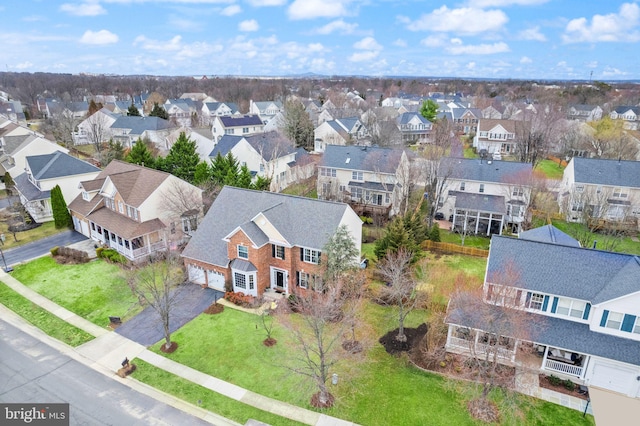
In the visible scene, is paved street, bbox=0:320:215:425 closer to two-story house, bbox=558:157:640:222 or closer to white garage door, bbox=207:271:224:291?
white garage door, bbox=207:271:224:291

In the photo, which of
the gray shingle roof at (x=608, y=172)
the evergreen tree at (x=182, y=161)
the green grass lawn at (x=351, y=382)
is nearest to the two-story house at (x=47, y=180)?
the evergreen tree at (x=182, y=161)

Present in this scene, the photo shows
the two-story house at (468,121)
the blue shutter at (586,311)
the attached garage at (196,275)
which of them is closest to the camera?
the blue shutter at (586,311)

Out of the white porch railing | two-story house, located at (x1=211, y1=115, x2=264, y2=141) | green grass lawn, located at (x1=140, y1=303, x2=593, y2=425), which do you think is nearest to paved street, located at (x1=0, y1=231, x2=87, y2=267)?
green grass lawn, located at (x1=140, y1=303, x2=593, y2=425)

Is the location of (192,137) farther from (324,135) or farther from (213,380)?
(213,380)

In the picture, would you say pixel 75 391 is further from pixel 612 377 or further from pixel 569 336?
pixel 612 377

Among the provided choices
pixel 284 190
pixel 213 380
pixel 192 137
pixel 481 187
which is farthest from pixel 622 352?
pixel 192 137

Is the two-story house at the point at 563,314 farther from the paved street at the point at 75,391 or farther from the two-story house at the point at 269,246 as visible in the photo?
the paved street at the point at 75,391
